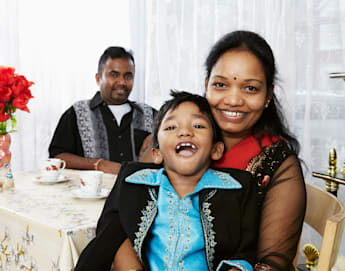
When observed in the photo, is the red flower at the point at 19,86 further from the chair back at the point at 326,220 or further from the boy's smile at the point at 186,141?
the chair back at the point at 326,220

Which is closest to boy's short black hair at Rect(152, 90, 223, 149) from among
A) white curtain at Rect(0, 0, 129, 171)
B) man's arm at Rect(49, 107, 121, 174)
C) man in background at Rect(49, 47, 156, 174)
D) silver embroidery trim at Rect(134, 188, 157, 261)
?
silver embroidery trim at Rect(134, 188, 157, 261)

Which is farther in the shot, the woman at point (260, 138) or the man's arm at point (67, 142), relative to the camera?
the man's arm at point (67, 142)

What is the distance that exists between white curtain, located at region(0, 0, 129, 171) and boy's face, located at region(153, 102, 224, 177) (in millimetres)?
2069

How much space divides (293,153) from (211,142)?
0.81ft

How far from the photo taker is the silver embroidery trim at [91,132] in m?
2.31

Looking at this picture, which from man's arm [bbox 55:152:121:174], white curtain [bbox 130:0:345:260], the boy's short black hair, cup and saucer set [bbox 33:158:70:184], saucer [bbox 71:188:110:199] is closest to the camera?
the boy's short black hair

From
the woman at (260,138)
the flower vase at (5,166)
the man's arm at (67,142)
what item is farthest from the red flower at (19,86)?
the woman at (260,138)

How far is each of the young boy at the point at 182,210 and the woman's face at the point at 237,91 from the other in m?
→ 0.05

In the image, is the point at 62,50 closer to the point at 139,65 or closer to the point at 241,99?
the point at 139,65

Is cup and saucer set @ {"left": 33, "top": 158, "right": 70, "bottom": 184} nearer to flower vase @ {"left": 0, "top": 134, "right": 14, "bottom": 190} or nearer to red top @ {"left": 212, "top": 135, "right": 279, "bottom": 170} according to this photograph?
flower vase @ {"left": 0, "top": 134, "right": 14, "bottom": 190}

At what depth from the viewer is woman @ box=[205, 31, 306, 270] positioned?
105 centimetres

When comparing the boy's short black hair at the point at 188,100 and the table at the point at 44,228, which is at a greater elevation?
the boy's short black hair at the point at 188,100

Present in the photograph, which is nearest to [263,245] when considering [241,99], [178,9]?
[241,99]

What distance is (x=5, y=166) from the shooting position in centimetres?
160
